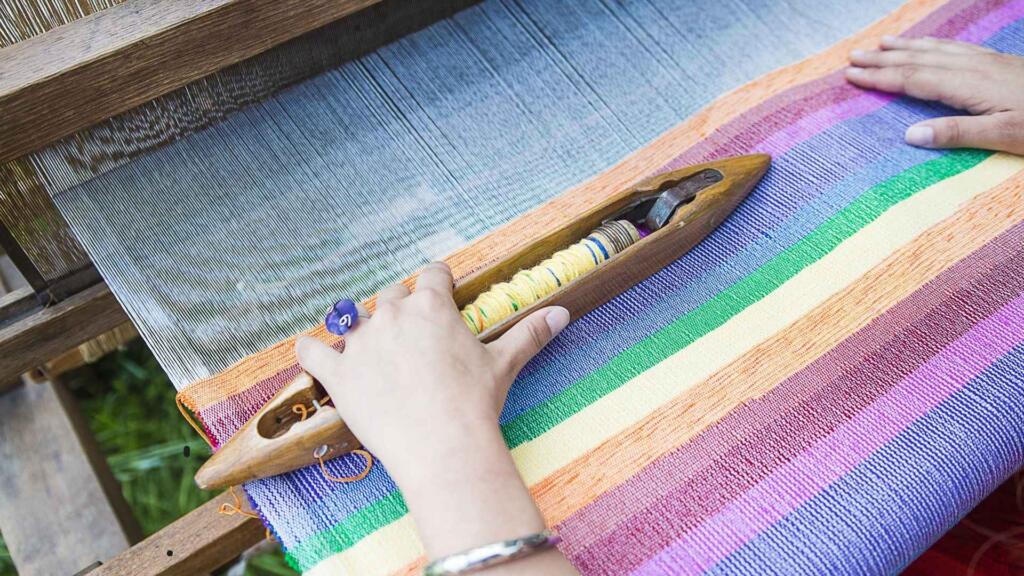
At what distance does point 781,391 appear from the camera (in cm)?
101

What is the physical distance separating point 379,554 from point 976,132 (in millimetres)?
997

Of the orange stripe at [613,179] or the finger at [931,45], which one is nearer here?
the orange stripe at [613,179]

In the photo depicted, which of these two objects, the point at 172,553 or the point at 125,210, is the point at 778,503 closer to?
the point at 172,553

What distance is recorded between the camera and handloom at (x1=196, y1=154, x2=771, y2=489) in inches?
36.0

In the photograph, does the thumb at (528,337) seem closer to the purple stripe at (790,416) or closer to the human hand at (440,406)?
the human hand at (440,406)

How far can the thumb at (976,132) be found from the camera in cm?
121

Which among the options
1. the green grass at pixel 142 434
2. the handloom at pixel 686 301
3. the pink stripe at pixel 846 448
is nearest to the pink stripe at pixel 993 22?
the handloom at pixel 686 301

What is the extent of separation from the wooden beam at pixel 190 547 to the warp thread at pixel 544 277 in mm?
450

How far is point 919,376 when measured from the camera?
3.33 feet

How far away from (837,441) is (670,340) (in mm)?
227

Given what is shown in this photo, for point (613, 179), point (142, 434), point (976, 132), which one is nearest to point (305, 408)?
point (613, 179)

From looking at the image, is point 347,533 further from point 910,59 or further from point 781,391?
point 910,59

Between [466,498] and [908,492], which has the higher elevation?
[466,498]

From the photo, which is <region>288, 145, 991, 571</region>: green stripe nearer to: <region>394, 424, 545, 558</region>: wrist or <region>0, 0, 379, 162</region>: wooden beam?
<region>394, 424, 545, 558</region>: wrist
